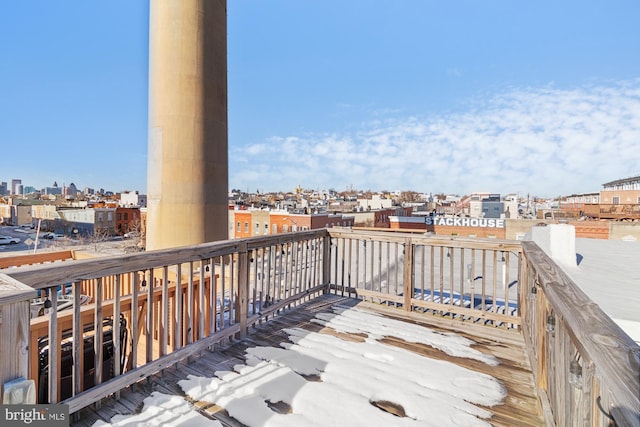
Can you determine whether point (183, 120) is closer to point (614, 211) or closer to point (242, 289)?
point (242, 289)

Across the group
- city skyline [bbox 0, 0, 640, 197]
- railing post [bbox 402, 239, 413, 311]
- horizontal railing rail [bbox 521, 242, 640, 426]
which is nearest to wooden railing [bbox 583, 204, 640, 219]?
city skyline [bbox 0, 0, 640, 197]

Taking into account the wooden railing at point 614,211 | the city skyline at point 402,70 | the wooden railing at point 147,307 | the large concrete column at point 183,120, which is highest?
the city skyline at point 402,70

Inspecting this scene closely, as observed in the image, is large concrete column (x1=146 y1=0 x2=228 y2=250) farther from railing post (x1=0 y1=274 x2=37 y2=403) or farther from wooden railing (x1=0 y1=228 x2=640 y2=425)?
railing post (x1=0 y1=274 x2=37 y2=403)

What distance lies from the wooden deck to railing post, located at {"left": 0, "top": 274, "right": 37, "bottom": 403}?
0.70 metres

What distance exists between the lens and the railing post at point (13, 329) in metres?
1.39

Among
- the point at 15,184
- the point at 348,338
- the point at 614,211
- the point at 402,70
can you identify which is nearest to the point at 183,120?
the point at 348,338

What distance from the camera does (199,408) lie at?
2045 mm

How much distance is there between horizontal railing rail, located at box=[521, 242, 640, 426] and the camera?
649mm

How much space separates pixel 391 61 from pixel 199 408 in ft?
59.5

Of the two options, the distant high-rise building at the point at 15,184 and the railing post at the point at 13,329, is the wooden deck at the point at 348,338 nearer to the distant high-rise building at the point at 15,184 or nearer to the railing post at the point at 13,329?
the railing post at the point at 13,329

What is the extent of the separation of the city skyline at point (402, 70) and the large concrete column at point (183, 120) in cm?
81

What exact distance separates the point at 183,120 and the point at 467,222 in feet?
Answer: 93.9

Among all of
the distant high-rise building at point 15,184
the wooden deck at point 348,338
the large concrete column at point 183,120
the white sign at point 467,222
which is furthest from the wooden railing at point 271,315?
the distant high-rise building at point 15,184

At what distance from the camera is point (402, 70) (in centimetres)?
1684
